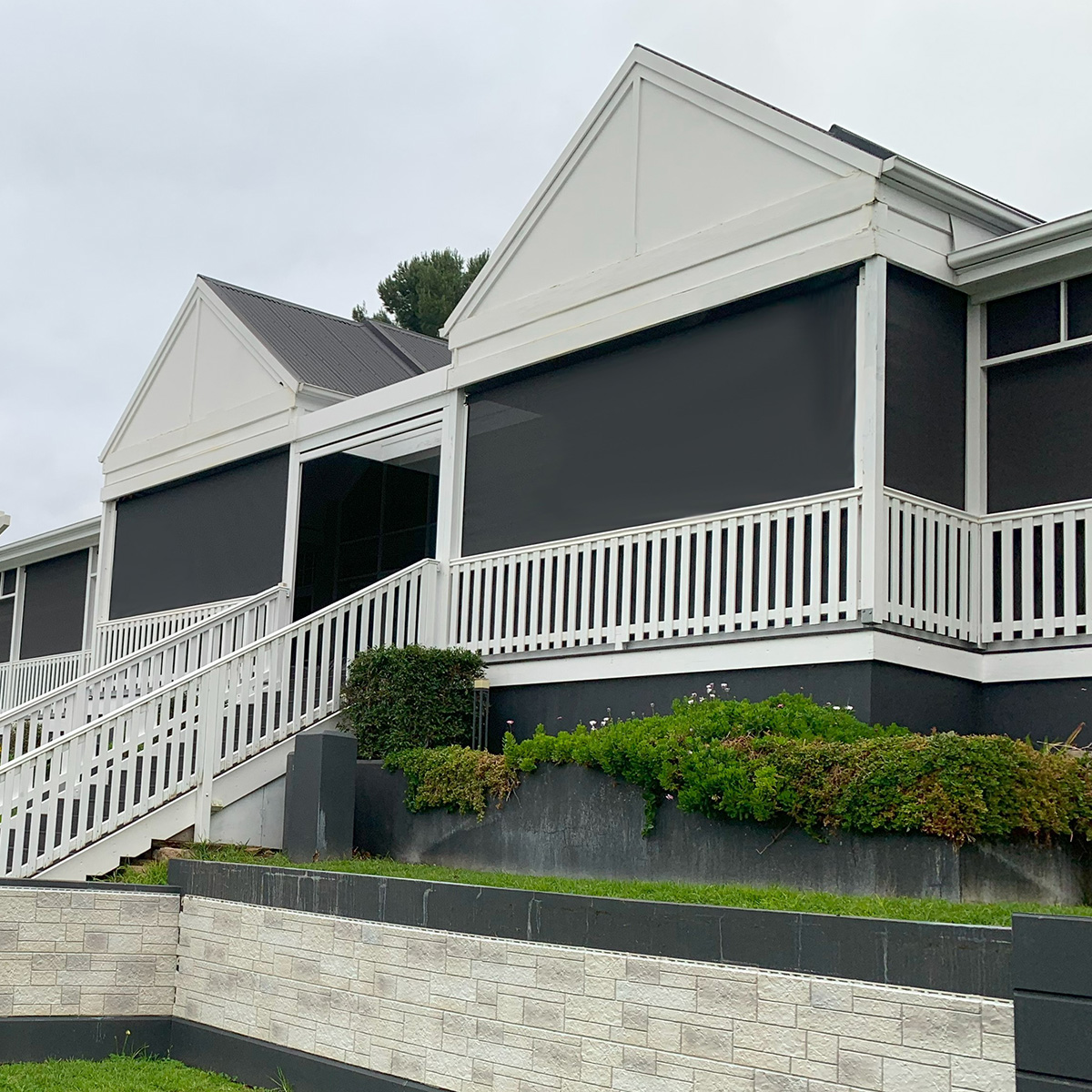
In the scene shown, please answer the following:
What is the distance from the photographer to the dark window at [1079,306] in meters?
10.5

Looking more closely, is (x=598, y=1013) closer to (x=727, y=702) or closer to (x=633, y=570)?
(x=727, y=702)

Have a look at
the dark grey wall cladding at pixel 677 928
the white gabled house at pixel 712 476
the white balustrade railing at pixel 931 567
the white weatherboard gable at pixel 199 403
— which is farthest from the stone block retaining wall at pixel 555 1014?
the white weatherboard gable at pixel 199 403

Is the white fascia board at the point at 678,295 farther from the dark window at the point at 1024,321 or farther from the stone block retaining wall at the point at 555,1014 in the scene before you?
the stone block retaining wall at the point at 555,1014

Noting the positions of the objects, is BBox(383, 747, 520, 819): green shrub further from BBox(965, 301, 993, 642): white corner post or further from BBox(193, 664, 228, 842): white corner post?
BBox(965, 301, 993, 642): white corner post

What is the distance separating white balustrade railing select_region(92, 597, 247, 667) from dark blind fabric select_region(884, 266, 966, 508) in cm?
841

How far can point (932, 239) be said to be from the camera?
35.1 ft

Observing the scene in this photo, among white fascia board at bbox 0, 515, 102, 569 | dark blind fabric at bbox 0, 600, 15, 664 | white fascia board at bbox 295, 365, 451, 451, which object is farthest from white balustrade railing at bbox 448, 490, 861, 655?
dark blind fabric at bbox 0, 600, 15, 664

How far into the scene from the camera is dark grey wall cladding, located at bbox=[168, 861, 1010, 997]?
5438 mm

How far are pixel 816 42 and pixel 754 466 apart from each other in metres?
27.5

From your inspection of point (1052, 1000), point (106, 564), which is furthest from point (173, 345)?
point (1052, 1000)

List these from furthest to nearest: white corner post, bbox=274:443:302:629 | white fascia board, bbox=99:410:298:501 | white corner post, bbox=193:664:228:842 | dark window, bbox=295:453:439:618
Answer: dark window, bbox=295:453:439:618 < white fascia board, bbox=99:410:298:501 < white corner post, bbox=274:443:302:629 < white corner post, bbox=193:664:228:842

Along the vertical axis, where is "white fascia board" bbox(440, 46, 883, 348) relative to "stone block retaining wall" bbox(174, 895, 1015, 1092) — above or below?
above

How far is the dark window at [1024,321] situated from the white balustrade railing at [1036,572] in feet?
4.20

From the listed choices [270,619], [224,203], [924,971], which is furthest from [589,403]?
[224,203]
